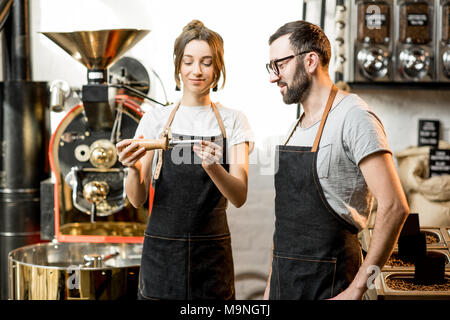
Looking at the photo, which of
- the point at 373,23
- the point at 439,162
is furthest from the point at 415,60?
the point at 439,162

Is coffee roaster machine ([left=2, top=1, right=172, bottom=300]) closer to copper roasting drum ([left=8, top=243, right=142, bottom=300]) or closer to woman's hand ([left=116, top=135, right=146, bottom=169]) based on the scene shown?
copper roasting drum ([left=8, top=243, right=142, bottom=300])

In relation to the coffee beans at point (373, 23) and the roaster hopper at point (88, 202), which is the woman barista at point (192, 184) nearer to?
the roaster hopper at point (88, 202)

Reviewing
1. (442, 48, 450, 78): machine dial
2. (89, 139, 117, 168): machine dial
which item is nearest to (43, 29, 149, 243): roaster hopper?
(89, 139, 117, 168): machine dial

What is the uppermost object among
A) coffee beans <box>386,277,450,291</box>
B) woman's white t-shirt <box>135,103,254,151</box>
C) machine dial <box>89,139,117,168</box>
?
woman's white t-shirt <box>135,103,254,151</box>

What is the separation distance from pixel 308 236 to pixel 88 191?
2.73 feet

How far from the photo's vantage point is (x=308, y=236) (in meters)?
1.12

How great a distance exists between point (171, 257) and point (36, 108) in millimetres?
899

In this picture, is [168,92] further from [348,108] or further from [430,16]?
[430,16]

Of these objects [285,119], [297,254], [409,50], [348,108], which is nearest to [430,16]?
[409,50]

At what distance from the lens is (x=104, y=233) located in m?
1.81

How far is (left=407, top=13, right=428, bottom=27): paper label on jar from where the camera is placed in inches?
74.5

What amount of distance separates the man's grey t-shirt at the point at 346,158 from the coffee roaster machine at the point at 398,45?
0.84 m

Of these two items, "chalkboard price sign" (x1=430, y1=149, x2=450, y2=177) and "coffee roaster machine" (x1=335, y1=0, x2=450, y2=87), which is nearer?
"coffee roaster machine" (x1=335, y1=0, x2=450, y2=87)

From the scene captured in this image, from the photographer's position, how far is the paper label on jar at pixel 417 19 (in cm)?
189
